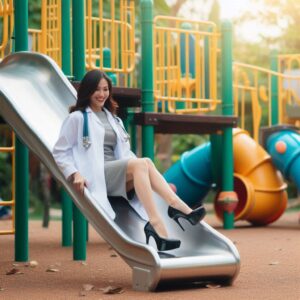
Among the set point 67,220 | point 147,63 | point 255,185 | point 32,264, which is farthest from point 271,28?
point 32,264

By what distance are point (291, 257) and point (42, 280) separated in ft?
8.01

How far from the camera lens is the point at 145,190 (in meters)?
6.11

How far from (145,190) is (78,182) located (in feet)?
1.47

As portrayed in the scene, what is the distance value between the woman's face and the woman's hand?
612mm

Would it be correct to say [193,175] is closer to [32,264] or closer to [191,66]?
[191,66]

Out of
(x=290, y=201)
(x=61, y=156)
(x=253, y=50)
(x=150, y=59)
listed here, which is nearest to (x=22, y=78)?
(x=61, y=156)

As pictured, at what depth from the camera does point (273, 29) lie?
94.7ft

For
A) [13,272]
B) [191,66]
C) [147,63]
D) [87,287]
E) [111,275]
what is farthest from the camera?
[191,66]

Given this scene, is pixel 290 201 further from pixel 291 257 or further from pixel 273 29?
pixel 291 257

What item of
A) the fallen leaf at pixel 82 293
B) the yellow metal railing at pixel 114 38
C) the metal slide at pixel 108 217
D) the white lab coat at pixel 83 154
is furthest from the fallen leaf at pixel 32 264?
the yellow metal railing at pixel 114 38

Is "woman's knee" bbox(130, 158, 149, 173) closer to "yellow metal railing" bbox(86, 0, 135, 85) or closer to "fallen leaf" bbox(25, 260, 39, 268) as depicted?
"fallen leaf" bbox(25, 260, 39, 268)

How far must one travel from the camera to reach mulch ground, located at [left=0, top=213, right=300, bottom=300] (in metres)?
5.58

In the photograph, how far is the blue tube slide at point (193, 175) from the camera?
12.6 metres

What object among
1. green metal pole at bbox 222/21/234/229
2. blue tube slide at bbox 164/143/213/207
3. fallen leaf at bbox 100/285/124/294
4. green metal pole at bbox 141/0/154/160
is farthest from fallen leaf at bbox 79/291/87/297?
blue tube slide at bbox 164/143/213/207
